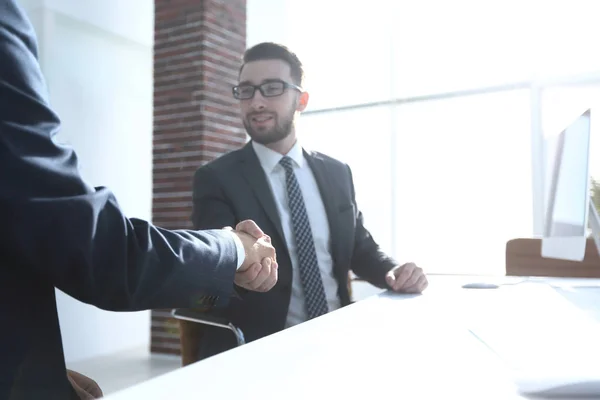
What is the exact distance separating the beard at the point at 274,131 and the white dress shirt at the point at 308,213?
0.03 metres

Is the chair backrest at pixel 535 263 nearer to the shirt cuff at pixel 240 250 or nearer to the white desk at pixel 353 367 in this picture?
the white desk at pixel 353 367

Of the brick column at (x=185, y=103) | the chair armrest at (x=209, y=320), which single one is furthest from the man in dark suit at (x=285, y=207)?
the brick column at (x=185, y=103)

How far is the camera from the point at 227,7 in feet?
13.4

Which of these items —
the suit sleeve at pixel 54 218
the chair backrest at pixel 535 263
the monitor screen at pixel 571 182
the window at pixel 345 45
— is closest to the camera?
the suit sleeve at pixel 54 218

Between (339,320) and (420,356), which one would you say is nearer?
(420,356)

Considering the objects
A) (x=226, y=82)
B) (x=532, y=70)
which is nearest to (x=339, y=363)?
(x=226, y=82)

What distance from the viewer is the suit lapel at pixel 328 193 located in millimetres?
2057

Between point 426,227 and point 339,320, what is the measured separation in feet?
14.0

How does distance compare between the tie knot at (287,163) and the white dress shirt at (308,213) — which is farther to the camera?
the tie knot at (287,163)

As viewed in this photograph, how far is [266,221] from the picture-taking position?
6.23 feet

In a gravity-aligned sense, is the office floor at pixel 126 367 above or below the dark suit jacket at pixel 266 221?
below

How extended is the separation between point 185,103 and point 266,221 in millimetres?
2308

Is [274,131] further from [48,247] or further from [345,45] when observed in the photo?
[345,45]

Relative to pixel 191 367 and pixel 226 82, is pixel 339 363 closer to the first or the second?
pixel 191 367
